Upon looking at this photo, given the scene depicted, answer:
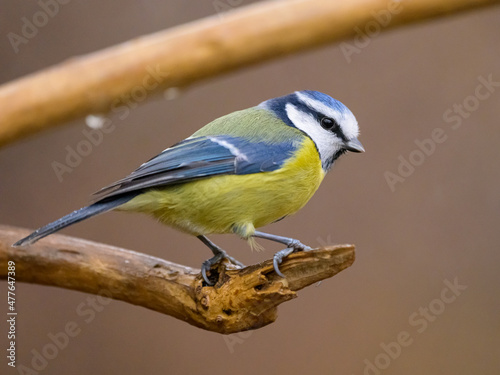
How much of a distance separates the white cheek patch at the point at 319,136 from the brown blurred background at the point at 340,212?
80 cm

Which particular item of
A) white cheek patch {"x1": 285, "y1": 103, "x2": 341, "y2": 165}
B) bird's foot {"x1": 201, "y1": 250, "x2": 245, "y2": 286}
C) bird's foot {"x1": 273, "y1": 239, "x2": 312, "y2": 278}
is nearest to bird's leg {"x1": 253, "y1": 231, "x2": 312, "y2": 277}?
bird's foot {"x1": 273, "y1": 239, "x2": 312, "y2": 278}

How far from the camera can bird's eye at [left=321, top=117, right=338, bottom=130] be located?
5.23ft

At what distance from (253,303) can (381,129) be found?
4.76ft

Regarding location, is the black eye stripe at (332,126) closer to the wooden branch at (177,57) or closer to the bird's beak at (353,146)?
the bird's beak at (353,146)

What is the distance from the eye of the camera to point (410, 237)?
8.23 feet

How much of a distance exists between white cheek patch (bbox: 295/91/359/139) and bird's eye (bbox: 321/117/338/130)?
0.01 metres

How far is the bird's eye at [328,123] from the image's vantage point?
1.59 m

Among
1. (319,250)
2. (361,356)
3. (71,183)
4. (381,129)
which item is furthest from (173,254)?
(319,250)

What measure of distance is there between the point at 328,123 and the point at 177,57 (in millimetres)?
591
